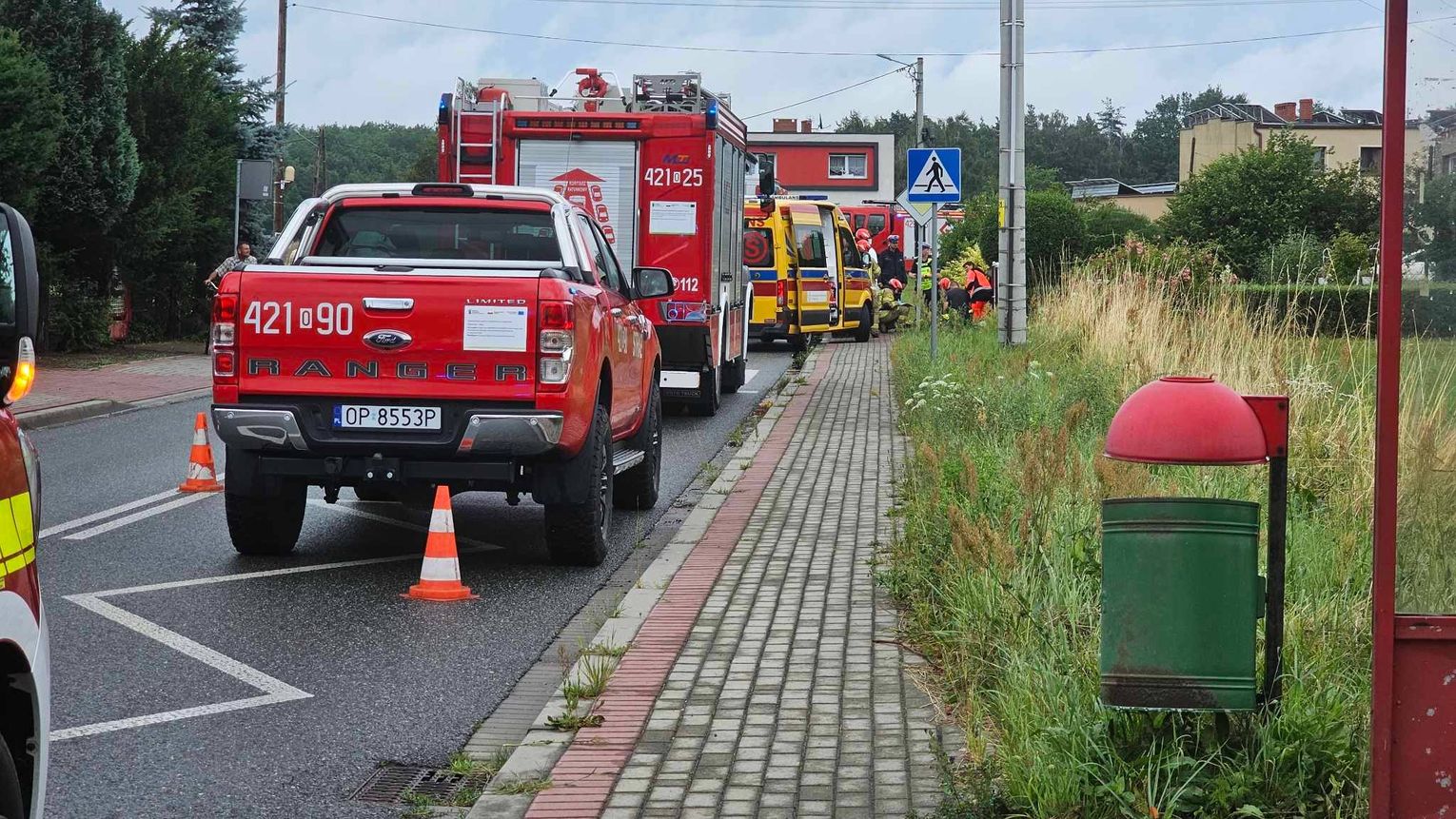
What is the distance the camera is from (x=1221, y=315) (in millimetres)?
14188

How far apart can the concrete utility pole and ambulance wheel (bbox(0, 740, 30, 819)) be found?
1653 centimetres

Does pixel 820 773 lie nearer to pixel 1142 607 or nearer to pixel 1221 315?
pixel 1142 607

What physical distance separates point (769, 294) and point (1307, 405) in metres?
19.9

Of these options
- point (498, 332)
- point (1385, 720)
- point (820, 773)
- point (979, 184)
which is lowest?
point (820, 773)

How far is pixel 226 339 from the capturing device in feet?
28.1

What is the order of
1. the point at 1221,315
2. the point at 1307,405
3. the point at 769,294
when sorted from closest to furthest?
the point at 1307,405 < the point at 1221,315 < the point at 769,294

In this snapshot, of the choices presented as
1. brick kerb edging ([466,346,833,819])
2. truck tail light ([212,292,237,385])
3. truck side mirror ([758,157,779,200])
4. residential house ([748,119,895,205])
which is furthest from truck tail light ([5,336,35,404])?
residential house ([748,119,895,205])

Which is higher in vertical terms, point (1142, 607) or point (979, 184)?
point (979, 184)

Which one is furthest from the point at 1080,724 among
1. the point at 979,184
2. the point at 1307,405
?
the point at 979,184

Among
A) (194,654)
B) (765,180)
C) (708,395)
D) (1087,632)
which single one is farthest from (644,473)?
(765,180)

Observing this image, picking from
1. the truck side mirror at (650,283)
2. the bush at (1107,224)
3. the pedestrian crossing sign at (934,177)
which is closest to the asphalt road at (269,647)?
the truck side mirror at (650,283)

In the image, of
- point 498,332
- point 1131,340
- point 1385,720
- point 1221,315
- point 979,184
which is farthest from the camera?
point 979,184

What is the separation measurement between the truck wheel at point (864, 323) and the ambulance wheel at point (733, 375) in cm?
1338

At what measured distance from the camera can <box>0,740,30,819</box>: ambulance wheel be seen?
10.5ft
